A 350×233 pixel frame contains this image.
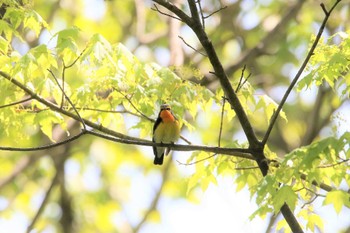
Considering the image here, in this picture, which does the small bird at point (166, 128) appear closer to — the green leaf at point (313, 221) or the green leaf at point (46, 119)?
the green leaf at point (46, 119)

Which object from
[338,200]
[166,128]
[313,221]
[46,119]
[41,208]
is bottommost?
[338,200]

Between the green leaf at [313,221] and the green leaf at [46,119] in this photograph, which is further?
the green leaf at [46,119]

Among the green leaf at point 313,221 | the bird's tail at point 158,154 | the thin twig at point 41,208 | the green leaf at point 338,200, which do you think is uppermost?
the thin twig at point 41,208

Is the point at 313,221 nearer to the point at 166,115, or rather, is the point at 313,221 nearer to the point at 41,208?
the point at 166,115

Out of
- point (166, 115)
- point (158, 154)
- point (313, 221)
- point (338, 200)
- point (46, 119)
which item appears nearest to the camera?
point (338, 200)

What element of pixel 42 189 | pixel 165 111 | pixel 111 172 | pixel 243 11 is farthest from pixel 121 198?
pixel 165 111

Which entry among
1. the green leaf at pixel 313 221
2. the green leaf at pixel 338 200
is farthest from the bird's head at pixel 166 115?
the green leaf at pixel 338 200

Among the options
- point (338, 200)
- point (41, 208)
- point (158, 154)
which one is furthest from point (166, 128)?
point (41, 208)

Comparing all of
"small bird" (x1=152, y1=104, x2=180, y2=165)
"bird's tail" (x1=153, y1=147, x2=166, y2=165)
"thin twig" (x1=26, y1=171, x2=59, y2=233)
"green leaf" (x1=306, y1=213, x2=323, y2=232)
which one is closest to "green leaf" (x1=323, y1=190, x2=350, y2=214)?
"green leaf" (x1=306, y1=213, x2=323, y2=232)

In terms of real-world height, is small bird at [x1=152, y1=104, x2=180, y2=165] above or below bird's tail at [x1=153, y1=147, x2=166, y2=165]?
below

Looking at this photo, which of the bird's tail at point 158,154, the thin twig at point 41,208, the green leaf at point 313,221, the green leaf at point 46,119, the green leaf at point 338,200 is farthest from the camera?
the thin twig at point 41,208

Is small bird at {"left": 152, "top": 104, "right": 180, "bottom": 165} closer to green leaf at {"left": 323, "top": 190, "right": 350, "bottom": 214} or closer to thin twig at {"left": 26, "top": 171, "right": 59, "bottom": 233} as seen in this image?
green leaf at {"left": 323, "top": 190, "right": 350, "bottom": 214}

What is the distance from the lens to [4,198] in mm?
12016

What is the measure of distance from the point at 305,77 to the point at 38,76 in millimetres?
2087
